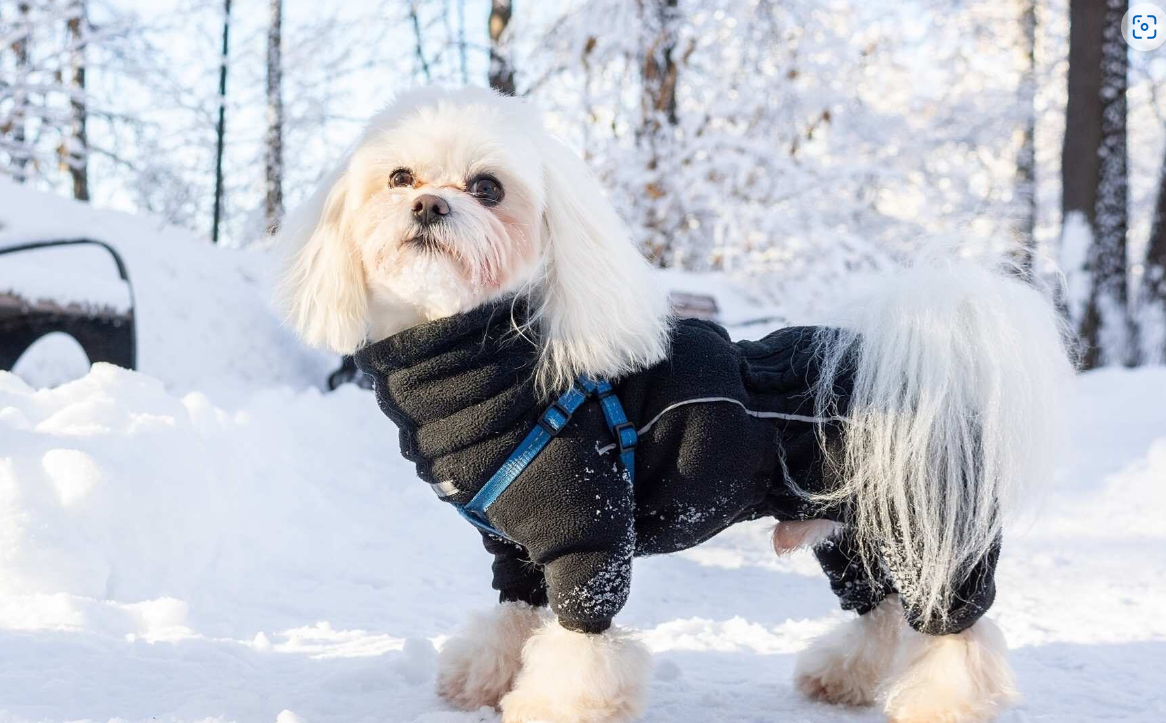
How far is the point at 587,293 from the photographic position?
193cm

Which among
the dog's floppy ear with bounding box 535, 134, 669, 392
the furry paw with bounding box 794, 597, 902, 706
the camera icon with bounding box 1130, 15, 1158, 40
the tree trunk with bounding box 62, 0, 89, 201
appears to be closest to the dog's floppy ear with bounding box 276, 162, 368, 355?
the dog's floppy ear with bounding box 535, 134, 669, 392

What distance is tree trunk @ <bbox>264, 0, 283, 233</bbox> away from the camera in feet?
42.8

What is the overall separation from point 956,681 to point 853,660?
33 cm

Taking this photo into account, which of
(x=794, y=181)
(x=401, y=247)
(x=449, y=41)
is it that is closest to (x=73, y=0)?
(x=449, y=41)

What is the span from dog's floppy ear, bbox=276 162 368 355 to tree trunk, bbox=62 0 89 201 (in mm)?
8151

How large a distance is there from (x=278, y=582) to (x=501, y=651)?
118cm

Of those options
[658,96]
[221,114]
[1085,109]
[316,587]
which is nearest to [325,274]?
[316,587]

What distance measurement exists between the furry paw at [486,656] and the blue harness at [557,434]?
390mm

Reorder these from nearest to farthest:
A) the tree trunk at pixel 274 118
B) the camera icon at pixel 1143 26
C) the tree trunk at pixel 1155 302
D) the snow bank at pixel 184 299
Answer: the snow bank at pixel 184 299 → the camera icon at pixel 1143 26 → the tree trunk at pixel 1155 302 → the tree trunk at pixel 274 118

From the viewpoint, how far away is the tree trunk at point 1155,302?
8.27m

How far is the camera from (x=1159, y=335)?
8.35 metres

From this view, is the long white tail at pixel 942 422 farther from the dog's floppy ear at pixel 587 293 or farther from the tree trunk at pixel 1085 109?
the tree trunk at pixel 1085 109

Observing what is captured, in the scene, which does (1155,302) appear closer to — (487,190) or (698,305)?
(698,305)

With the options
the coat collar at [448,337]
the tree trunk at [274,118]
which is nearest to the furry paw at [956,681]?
the coat collar at [448,337]
